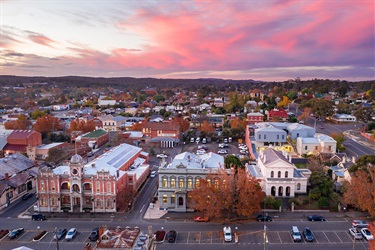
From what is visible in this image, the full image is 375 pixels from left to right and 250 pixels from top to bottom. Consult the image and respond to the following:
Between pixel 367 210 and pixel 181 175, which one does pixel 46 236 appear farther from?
pixel 367 210

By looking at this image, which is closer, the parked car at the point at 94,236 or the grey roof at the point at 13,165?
the parked car at the point at 94,236

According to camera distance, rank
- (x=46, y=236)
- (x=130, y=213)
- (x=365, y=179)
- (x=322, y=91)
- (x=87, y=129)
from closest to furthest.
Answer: (x=46, y=236), (x=365, y=179), (x=130, y=213), (x=87, y=129), (x=322, y=91)

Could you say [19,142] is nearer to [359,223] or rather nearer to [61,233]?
[61,233]

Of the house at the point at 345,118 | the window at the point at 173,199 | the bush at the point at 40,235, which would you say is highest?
the house at the point at 345,118

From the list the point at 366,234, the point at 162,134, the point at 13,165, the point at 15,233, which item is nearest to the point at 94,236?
the point at 15,233

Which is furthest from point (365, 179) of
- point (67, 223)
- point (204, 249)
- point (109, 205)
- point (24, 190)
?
point (24, 190)

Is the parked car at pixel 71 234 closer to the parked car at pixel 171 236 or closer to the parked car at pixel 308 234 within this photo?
the parked car at pixel 171 236

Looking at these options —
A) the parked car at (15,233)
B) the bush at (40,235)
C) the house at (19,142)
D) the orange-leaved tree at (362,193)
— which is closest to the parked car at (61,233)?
the bush at (40,235)
